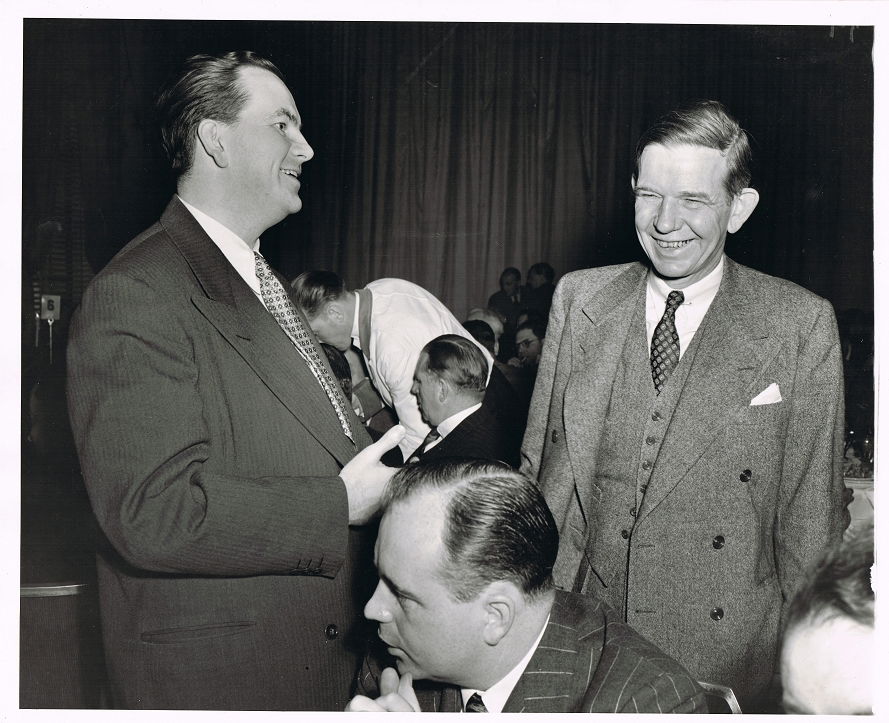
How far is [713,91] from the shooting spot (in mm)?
2422

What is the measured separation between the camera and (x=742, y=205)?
7.39 ft

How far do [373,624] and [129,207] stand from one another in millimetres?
1361

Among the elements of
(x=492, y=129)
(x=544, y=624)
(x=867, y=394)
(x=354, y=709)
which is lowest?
(x=354, y=709)

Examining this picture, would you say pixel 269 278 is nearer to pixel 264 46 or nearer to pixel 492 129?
pixel 264 46

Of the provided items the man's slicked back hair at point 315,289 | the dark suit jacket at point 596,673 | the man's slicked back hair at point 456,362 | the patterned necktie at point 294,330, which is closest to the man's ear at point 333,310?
the man's slicked back hair at point 315,289

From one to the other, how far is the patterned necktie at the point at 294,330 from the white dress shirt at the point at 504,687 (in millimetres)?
741

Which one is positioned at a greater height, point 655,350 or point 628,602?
point 655,350

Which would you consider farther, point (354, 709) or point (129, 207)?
point (129, 207)

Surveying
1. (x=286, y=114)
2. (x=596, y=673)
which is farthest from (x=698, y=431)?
(x=286, y=114)

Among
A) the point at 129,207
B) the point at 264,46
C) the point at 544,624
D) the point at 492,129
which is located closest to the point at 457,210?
the point at 492,129

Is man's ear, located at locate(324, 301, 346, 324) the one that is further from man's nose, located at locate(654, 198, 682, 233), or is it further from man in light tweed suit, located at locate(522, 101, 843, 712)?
man's nose, located at locate(654, 198, 682, 233)

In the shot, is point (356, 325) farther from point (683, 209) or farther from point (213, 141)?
point (683, 209)

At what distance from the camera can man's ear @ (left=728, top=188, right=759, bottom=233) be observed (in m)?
2.24

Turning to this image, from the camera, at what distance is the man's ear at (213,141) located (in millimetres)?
2141
